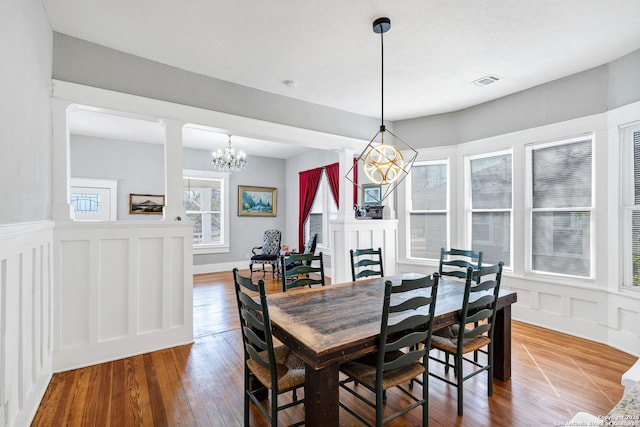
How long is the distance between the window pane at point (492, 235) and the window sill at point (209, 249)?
209 inches

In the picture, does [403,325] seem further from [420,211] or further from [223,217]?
[223,217]

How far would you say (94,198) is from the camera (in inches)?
239

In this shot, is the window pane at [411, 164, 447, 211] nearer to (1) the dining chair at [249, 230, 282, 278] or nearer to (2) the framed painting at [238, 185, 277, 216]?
(1) the dining chair at [249, 230, 282, 278]

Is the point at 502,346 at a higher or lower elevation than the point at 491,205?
lower

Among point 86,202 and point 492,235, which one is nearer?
point 492,235

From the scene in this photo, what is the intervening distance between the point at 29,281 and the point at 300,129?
300 cm

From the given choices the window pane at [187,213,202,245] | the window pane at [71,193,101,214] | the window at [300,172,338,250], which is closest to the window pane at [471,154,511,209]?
the window at [300,172,338,250]

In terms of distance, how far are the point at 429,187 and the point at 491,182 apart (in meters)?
0.87

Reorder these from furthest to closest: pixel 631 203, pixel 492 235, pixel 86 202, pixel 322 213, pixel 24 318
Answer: pixel 322 213 → pixel 86 202 → pixel 492 235 → pixel 631 203 → pixel 24 318

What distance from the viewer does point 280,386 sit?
1668 mm

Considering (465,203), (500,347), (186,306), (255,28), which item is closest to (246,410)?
(186,306)

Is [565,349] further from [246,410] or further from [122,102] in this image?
[122,102]

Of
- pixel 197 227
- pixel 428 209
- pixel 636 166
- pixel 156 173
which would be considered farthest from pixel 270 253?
pixel 636 166

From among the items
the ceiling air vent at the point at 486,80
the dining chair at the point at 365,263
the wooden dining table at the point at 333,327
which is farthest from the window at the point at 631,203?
the dining chair at the point at 365,263
